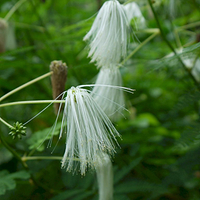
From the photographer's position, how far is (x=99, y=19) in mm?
1041

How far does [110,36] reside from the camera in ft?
3.28

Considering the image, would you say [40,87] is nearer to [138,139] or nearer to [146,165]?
[138,139]

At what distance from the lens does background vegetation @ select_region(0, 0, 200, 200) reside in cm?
121

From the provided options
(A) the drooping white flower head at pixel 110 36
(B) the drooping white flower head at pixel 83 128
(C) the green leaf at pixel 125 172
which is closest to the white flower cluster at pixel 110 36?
(A) the drooping white flower head at pixel 110 36

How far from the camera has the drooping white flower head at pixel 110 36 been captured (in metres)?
1.00

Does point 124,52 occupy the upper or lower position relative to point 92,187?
upper

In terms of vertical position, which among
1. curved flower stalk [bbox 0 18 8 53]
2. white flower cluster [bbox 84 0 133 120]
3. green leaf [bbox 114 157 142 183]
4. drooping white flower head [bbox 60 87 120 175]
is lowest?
green leaf [bbox 114 157 142 183]

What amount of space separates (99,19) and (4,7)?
143cm

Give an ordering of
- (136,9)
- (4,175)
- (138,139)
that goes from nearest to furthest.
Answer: (4,175)
(136,9)
(138,139)

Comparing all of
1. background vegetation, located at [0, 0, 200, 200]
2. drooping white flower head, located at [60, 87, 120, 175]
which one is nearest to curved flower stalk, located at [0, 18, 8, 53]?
background vegetation, located at [0, 0, 200, 200]

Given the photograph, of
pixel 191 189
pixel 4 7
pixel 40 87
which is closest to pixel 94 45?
pixel 40 87

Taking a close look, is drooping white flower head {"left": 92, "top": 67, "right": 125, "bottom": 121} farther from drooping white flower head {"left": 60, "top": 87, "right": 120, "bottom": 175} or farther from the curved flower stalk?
the curved flower stalk

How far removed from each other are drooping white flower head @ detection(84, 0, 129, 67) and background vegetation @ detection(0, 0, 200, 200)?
0.10m

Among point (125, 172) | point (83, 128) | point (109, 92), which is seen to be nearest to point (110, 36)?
point (109, 92)
